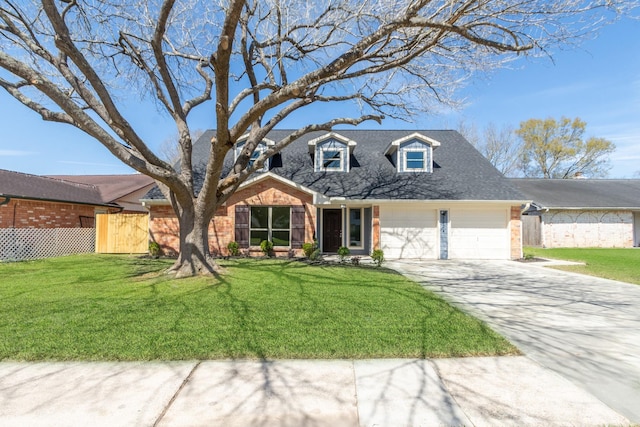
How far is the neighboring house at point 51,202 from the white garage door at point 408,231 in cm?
1446

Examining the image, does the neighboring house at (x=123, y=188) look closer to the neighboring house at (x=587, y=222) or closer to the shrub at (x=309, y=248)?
the shrub at (x=309, y=248)

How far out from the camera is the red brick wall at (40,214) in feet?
40.1

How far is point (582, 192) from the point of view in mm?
20719

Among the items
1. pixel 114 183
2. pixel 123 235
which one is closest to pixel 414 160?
pixel 123 235

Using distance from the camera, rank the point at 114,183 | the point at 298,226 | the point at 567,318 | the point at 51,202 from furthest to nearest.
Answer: the point at 114,183, the point at 51,202, the point at 298,226, the point at 567,318

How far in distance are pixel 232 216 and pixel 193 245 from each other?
5098mm

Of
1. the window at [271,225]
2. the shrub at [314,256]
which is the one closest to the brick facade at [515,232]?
the shrub at [314,256]

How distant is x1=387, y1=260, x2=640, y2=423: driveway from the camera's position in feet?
10.1

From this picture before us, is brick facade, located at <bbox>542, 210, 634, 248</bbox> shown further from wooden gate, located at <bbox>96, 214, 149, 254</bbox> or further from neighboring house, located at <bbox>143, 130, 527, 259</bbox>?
wooden gate, located at <bbox>96, 214, 149, 254</bbox>

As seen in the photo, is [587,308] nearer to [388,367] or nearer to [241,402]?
[388,367]

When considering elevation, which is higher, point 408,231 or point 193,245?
point 408,231

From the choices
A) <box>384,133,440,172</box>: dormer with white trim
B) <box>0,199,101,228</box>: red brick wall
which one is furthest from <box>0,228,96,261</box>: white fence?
<box>384,133,440,172</box>: dormer with white trim

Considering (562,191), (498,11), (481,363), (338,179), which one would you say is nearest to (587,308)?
(481,363)

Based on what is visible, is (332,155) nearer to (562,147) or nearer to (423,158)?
(423,158)
